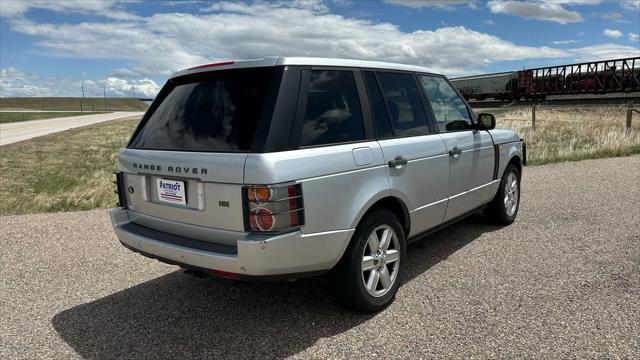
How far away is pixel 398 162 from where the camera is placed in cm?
365

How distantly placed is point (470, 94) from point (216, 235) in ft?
158

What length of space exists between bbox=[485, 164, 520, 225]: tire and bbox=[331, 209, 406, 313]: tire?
2.42m

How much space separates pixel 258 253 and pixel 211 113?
1.02 metres

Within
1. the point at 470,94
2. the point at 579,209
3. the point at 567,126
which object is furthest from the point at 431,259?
the point at 470,94

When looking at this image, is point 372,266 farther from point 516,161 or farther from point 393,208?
point 516,161

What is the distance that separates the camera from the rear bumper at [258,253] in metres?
2.86

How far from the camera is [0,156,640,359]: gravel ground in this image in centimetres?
312

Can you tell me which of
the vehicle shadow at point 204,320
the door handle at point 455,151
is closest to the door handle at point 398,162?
the door handle at point 455,151

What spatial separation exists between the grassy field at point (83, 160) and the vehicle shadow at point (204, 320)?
13.7 feet

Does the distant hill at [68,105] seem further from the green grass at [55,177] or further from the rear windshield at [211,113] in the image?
the rear windshield at [211,113]

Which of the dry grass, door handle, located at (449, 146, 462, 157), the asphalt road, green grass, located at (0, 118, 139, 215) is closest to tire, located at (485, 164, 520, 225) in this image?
door handle, located at (449, 146, 462, 157)

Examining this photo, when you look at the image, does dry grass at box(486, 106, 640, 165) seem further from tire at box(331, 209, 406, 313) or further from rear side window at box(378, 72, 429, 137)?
tire at box(331, 209, 406, 313)

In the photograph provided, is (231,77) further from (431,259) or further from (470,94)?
(470,94)

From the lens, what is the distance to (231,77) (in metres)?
3.25
